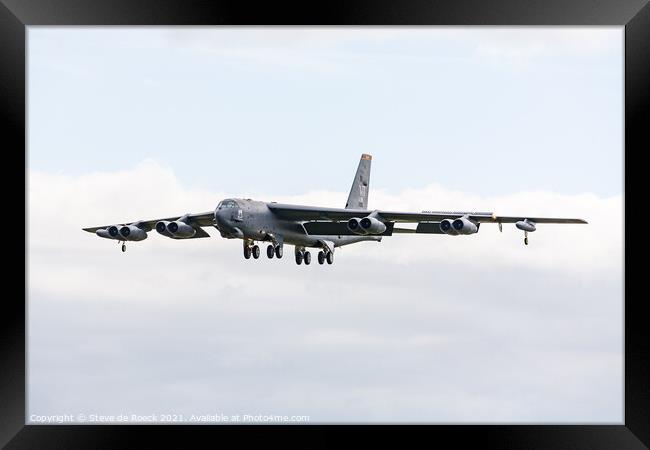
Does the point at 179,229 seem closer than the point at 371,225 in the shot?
No

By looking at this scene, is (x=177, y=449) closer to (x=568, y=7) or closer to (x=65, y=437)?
(x=65, y=437)

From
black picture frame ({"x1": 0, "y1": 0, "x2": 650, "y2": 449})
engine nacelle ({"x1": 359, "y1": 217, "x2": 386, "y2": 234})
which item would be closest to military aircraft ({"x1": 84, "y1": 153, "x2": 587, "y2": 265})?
engine nacelle ({"x1": 359, "y1": 217, "x2": 386, "y2": 234})

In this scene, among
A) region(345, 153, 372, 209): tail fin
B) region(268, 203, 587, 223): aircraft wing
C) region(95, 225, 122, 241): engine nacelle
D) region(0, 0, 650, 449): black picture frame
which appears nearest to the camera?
A: region(0, 0, 650, 449): black picture frame

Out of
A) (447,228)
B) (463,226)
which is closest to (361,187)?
(447,228)

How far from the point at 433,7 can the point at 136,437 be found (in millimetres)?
8671

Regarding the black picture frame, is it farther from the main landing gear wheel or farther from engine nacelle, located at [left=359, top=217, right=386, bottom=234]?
the main landing gear wheel

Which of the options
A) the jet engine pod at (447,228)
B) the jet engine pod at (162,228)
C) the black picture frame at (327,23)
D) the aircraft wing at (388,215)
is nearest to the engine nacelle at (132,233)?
the jet engine pod at (162,228)

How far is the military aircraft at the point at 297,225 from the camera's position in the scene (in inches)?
1296

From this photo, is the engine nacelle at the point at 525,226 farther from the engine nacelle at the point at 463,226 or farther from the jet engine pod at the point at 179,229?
the jet engine pod at the point at 179,229

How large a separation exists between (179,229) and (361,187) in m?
10.8

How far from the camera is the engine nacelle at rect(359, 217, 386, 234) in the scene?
110 ft

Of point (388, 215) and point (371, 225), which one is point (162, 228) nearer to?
point (371, 225)

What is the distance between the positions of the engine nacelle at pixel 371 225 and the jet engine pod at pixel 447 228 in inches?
89.5

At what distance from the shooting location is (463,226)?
31.8 m
